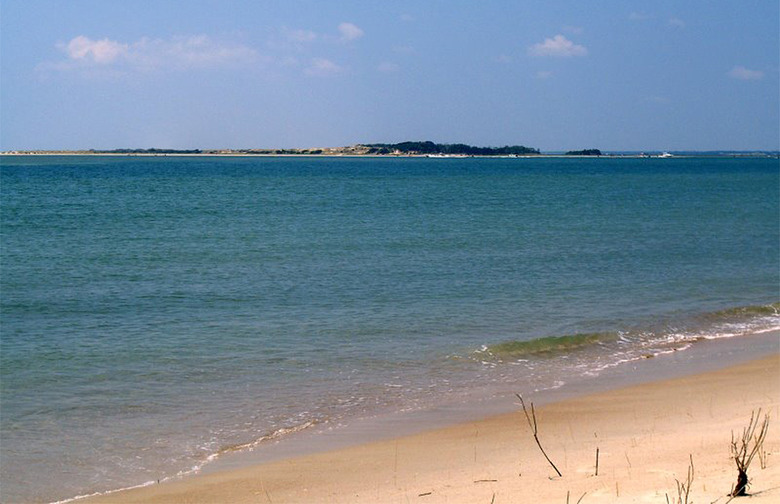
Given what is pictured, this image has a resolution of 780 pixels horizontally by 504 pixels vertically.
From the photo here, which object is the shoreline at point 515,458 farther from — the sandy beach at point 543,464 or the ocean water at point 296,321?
the ocean water at point 296,321

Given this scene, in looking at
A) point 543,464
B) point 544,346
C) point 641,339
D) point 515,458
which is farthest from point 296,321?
point 543,464

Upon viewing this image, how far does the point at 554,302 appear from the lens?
53.1ft

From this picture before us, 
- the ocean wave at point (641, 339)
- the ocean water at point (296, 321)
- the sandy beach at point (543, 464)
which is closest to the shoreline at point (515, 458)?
the sandy beach at point (543, 464)

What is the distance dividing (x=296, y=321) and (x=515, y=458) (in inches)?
291

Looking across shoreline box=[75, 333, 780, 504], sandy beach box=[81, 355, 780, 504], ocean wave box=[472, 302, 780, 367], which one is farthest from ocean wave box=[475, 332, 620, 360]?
sandy beach box=[81, 355, 780, 504]

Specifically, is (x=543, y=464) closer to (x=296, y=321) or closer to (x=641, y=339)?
(x=641, y=339)

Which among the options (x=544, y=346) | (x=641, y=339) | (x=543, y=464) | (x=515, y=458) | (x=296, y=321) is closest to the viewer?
(x=543, y=464)

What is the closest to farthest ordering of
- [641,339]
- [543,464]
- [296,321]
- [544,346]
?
[543,464] < [544,346] < [641,339] < [296,321]

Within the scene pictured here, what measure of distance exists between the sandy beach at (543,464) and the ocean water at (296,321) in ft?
3.49

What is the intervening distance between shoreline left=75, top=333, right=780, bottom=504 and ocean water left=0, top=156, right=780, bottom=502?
0.84 m

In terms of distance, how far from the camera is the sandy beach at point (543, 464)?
6.16 metres

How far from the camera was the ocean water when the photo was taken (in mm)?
9031

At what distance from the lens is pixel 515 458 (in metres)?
7.52

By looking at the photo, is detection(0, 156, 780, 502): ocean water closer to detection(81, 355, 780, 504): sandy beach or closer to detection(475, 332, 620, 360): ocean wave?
detection(475, 332, 620, 360): ocean wave
